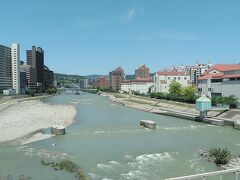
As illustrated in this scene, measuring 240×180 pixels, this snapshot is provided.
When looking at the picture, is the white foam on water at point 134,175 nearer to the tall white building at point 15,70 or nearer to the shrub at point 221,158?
the shrub at point 221,158

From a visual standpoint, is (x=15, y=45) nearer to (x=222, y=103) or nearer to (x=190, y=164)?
(x=222, y=103)

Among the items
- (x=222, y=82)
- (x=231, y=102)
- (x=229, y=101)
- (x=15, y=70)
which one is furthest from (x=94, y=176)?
Result: (x=15, y=70)

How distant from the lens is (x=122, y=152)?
2838 cm

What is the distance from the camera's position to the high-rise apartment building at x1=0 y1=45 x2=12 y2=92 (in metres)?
171

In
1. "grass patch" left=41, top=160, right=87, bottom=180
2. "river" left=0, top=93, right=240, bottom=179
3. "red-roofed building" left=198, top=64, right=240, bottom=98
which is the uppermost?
"red-roofed building" left=198, top=64, right=240, bottom=98

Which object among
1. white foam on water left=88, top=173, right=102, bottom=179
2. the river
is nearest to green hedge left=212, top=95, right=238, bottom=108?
the river

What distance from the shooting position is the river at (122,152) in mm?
21812

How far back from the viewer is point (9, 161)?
968 inches

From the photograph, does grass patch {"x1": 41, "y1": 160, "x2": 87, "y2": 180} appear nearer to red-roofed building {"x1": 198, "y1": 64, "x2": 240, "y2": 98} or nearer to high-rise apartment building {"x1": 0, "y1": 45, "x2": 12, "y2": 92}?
red-roofed building {"x1": 198, "y1": 64, "x2": 240, "y2": 98}

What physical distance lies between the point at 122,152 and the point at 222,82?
51924 millimetres

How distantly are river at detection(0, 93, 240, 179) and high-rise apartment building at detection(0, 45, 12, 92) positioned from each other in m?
138

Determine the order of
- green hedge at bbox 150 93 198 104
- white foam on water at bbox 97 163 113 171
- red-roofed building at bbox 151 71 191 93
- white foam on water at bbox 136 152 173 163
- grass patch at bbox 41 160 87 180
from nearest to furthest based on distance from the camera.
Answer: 1. grass patch at bbox 41 160 87 180
2. white foam on water at bbox 97 163 113 171
3. white foam on water at bbox 136 152 173 163
4. green hedge at bbox 150 93 198 104
5. red-roofed building at bbox 151 71 191 93

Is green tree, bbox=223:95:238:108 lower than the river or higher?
higher

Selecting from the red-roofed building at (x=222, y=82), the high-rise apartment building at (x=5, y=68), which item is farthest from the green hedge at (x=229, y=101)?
the high-rise apartment building at (x=5, y=68)
